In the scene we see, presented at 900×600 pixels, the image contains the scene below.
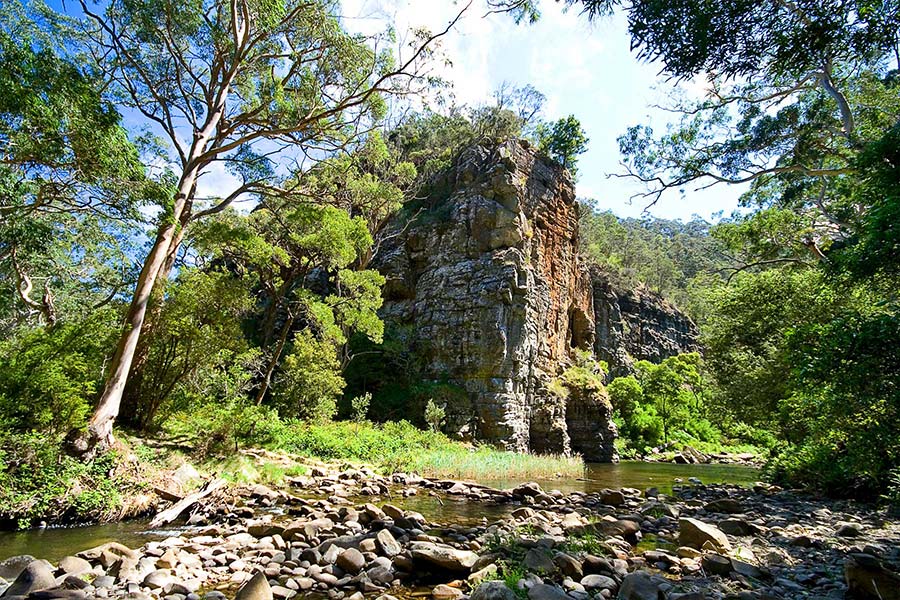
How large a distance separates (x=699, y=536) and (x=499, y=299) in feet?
67.2

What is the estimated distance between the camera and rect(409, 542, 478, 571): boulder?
4.92 m

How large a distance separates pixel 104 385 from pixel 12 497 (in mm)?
3539

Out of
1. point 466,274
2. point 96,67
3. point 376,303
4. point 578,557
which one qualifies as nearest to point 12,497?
point 578,557

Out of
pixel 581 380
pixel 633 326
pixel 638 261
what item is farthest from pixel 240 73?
pixel 638 261

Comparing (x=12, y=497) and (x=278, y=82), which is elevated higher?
(x=278, y=82)

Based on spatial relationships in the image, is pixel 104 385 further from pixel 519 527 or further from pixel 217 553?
pixel 519 527

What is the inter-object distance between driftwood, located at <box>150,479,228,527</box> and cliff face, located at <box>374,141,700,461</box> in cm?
1623

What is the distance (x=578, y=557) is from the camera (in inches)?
196

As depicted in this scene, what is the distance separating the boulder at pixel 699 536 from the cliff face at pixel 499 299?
58.4ft

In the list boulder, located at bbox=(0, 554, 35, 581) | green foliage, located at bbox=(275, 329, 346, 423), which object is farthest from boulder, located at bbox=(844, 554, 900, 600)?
green foliage, located at bbox=(275, 329, 346, 423)

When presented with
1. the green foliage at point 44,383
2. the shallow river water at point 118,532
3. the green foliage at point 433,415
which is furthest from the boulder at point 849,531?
the green foliage at point 433,415

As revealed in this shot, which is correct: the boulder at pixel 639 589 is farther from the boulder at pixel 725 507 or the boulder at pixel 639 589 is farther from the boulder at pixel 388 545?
the boulder at pixel 725 507

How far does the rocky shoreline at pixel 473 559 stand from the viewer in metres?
4.14

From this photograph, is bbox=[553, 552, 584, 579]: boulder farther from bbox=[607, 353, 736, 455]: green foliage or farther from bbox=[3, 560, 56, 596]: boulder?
bbox=[607, 353, 736, 455]: green foliage
